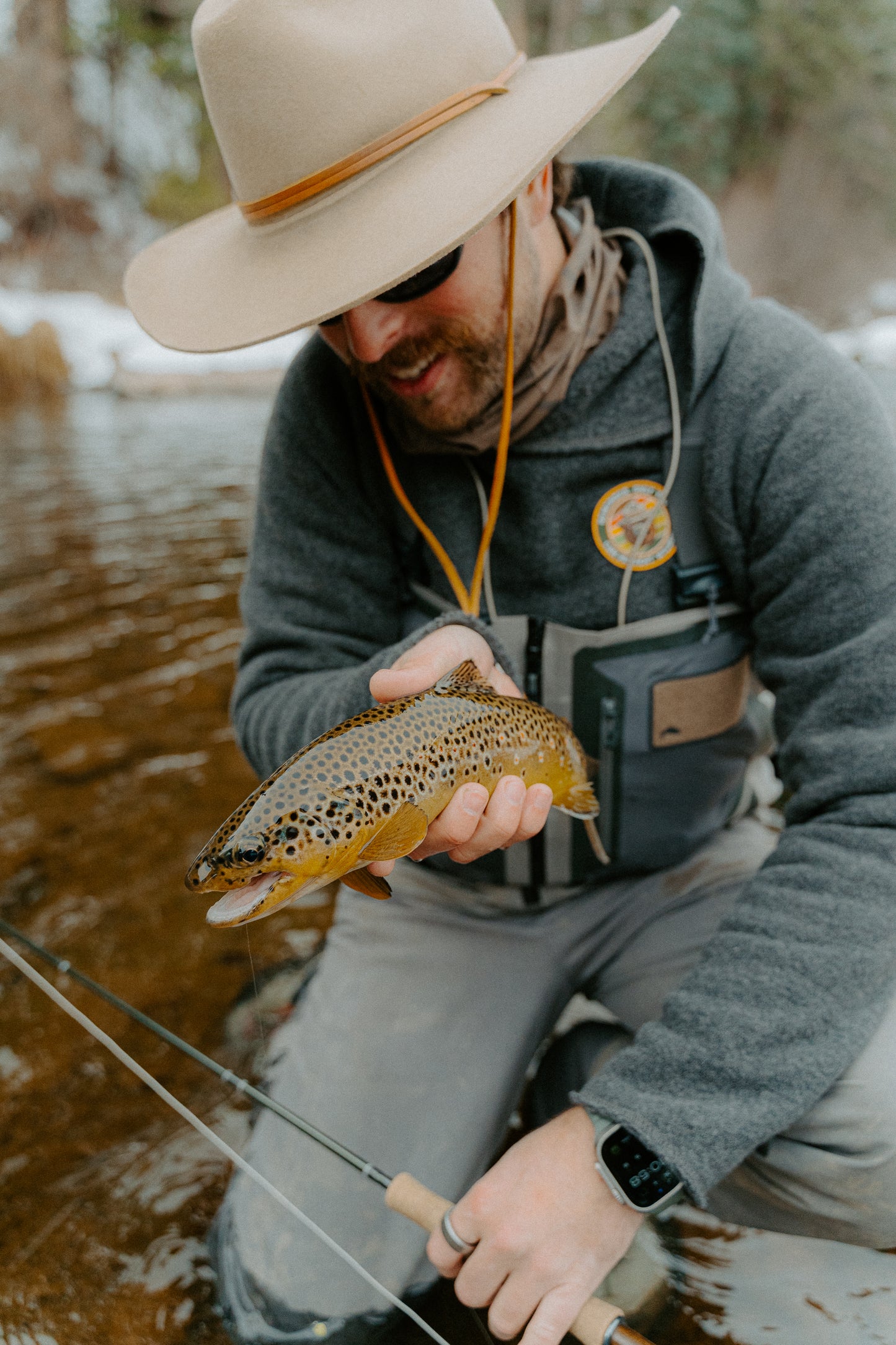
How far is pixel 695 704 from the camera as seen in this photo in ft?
6.84

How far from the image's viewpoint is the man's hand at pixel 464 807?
1.45 m

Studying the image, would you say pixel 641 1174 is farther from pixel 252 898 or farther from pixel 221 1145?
pixel 252 898

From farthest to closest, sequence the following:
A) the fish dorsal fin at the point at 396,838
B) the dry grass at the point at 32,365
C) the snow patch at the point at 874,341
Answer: the snow patch at the point at 874,341 → the dry grass at the point at 32,365 → the fish dorsal fin at the point at 396,838

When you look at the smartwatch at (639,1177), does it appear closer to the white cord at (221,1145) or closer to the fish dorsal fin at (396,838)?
the white cord at (221,1145)

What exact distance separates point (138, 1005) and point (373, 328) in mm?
2019

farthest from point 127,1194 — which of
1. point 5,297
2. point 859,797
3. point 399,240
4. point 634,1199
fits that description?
point 5,297

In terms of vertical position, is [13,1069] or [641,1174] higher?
[641,1174]

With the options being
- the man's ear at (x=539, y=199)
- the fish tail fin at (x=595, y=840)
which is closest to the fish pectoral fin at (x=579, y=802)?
the fish tail fin at (x=595, y=840)

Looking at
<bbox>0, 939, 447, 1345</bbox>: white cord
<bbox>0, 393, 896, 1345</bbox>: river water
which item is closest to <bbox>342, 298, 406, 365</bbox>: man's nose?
<bbox>0, 393, 896, 1345</bbox>: river water

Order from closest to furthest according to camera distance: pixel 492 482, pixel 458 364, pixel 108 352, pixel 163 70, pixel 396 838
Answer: pixel 396 838, pixel 458 364, pixel 492 482, pixel 108 352, pixel 163 70

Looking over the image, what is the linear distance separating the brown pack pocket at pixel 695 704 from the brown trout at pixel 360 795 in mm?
531

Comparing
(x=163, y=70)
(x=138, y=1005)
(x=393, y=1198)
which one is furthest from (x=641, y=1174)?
(x=163, y=70)

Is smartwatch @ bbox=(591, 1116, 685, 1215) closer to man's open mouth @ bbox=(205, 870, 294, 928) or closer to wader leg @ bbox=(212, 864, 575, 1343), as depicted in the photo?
wader leg @ bbox=(212, 864, 575, 1343)

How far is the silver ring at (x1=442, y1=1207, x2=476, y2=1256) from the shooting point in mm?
1620
